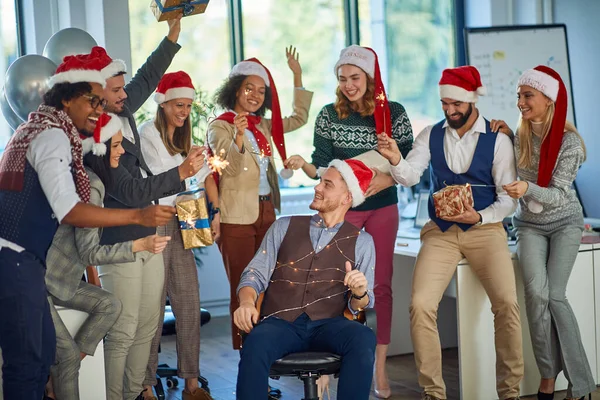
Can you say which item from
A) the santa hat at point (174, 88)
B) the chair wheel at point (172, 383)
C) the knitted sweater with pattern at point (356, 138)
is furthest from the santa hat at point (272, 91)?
the chair wheel at point (172, 383)

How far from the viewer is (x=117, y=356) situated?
3.36 meters

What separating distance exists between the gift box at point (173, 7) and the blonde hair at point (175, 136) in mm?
410

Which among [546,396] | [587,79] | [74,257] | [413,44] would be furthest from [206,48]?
[546,396]

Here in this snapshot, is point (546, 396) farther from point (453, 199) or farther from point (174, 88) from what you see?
point (174, 88)

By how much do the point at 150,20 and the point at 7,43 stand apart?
102 centimetres

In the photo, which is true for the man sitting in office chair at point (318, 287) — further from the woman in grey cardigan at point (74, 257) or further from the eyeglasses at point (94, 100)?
the eyeglasses at point (94, 100)

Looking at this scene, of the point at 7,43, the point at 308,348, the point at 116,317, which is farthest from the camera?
the point at 7,43

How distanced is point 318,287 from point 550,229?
4.00ft

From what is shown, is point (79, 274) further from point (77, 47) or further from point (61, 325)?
point (77, 47)

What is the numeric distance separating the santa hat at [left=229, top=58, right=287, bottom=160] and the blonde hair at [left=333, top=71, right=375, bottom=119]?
0.29 metres

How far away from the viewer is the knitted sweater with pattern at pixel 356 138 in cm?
398

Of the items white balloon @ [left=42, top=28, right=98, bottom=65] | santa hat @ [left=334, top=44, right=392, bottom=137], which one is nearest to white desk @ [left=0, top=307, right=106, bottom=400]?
white balloon @ [left=42, top=28, right=98, bottom=65]

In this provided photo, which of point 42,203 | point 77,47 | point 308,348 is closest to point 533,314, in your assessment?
point 308,348

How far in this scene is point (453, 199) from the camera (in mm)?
3604
